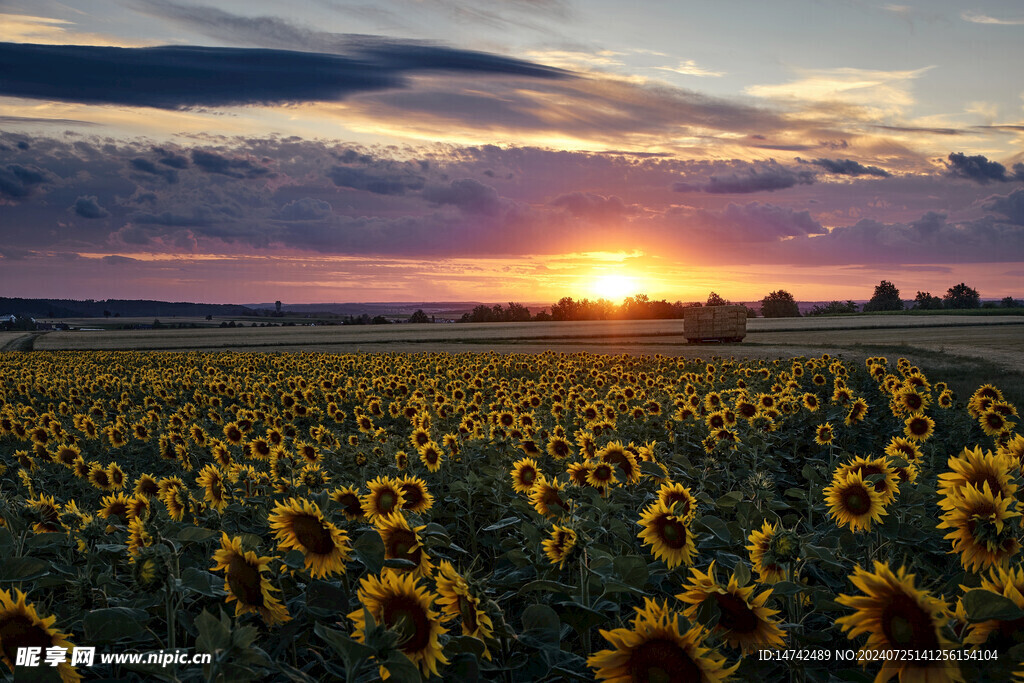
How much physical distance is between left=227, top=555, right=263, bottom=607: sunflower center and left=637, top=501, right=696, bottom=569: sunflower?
1.86m

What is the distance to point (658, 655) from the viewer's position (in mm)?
2133

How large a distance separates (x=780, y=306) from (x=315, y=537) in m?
119

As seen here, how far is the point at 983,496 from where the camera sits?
2.83 meters

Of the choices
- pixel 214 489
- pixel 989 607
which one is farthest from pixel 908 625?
pixel 214 489

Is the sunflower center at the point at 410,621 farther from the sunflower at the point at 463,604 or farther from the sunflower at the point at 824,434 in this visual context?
the sunflower at the point at 824,434

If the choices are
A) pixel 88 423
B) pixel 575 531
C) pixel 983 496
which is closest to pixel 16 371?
pixel 88 423

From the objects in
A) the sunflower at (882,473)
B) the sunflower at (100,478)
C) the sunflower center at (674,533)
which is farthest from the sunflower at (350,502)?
the sunflower at (100,478)

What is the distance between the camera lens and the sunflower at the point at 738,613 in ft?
7.82

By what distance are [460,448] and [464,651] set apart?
13.9ft

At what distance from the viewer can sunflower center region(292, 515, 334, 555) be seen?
2.73m

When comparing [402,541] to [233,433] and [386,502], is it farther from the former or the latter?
[233,433]

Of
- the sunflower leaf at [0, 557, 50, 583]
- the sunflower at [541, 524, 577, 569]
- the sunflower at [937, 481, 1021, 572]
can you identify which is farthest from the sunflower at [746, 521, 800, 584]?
the sunflower leaf at [0, 557, 50, 583]

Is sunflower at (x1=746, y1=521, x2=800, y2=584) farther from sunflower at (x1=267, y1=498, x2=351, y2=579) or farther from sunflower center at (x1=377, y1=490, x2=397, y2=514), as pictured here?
sunflower center at (x1=377, y1=490, x2=397, y2=514)

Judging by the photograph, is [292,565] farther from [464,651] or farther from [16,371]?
[16,371]
